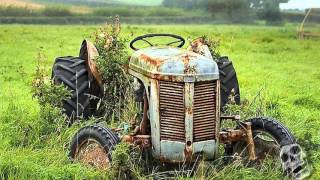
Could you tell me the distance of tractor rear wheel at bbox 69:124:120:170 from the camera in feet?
20.7

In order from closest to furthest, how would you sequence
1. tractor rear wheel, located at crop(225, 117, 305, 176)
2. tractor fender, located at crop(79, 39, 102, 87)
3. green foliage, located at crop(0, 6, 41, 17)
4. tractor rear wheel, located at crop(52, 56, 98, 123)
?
tractor rear wheel, located at crop(225, 117, 305, 176)
tractor rear wheel, located at crop(52, 56, 98, 123)
tractor fender, located at crop(79, 39, 102, 87)
green foliage, located at crop(0, 6, 41, 17)

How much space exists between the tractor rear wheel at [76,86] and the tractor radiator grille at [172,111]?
208 cm

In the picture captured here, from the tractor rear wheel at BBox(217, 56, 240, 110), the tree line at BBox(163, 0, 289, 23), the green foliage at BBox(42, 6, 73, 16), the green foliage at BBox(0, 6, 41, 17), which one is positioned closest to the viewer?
the tractor rear wheel at BBox(217, 56, 240, 110)

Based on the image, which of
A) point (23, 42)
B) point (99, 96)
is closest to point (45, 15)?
point (23, 42)

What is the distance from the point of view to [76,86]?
8.24 metres

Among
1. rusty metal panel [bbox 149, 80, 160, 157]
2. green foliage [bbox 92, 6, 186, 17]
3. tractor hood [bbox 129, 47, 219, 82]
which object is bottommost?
green foliage [bbox 92, 6, 186, 17]

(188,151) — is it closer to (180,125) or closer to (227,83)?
(180,125)

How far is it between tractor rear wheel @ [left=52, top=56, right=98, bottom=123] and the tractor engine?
203 centimetres

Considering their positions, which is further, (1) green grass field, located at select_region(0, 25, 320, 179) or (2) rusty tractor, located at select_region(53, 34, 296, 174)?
(1) green grass field, located at select_region(0, 25, 320, 179)

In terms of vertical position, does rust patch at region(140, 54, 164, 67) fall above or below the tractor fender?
above

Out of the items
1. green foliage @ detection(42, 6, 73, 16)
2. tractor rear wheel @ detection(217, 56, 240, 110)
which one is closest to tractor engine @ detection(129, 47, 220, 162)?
tractor rear wheel @ detection(217, 56, 240, 110)

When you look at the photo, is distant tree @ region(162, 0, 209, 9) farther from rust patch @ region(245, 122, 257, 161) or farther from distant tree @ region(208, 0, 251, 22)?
rust patch @ region(245, 122, 257, 161)

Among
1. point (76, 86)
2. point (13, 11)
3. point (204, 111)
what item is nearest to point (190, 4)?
point (13, 11)

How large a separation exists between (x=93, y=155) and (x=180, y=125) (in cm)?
95
